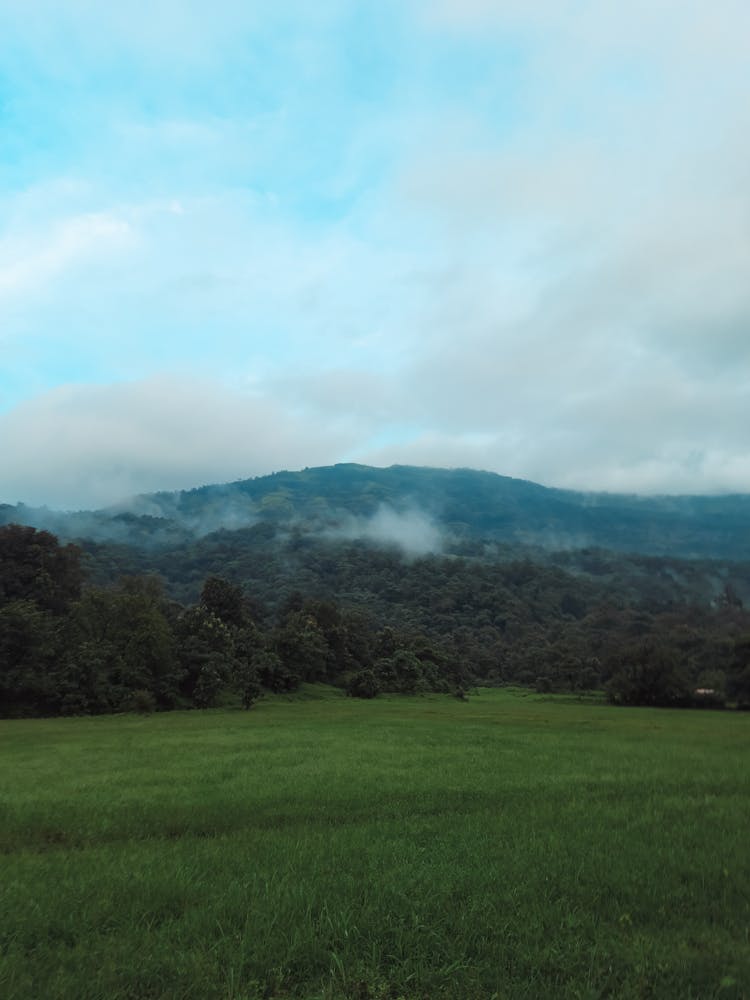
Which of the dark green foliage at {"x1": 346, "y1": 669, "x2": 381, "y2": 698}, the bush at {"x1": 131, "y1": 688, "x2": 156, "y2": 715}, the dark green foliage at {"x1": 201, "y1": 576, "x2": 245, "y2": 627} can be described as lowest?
the dark green foliage at {"x1": 346, "y1": 669, "x2": 381, "y2": 698}

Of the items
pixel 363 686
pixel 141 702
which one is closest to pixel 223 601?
pixel 363 686

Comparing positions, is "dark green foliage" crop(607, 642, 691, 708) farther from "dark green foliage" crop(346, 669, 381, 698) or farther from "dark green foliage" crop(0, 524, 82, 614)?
"dark green foliage" crop(0, 524, 82, 614)

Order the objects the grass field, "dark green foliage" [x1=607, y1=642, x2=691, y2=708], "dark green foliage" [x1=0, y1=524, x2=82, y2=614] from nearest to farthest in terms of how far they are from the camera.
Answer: the grass field → "dark green foliage" [x1=0, y1=524, x2=82, y2=614] → "dark green foliage" [x1=607, y1=642, x2=691, y2=708]

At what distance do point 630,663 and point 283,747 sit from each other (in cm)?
4373

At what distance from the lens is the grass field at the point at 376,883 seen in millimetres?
5238

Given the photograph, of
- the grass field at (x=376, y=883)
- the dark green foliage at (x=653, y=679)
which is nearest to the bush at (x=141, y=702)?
the grass field at (x=376, y=883)

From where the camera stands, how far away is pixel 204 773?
51.4ft

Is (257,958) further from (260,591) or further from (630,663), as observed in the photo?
(260,591)

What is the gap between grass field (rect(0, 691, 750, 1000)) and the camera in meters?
5.24

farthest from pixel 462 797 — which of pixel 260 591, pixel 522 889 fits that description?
pixel 260 591

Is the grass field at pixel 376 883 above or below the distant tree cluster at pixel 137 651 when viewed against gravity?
above

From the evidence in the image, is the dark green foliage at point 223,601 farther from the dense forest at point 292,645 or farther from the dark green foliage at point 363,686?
the dark green foliage at point 363,686

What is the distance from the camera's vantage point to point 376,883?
7008 mm

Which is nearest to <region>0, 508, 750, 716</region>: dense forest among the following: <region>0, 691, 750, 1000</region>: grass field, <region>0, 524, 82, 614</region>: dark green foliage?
<region>0, 524, 82, 614</region>: dark green foliage
